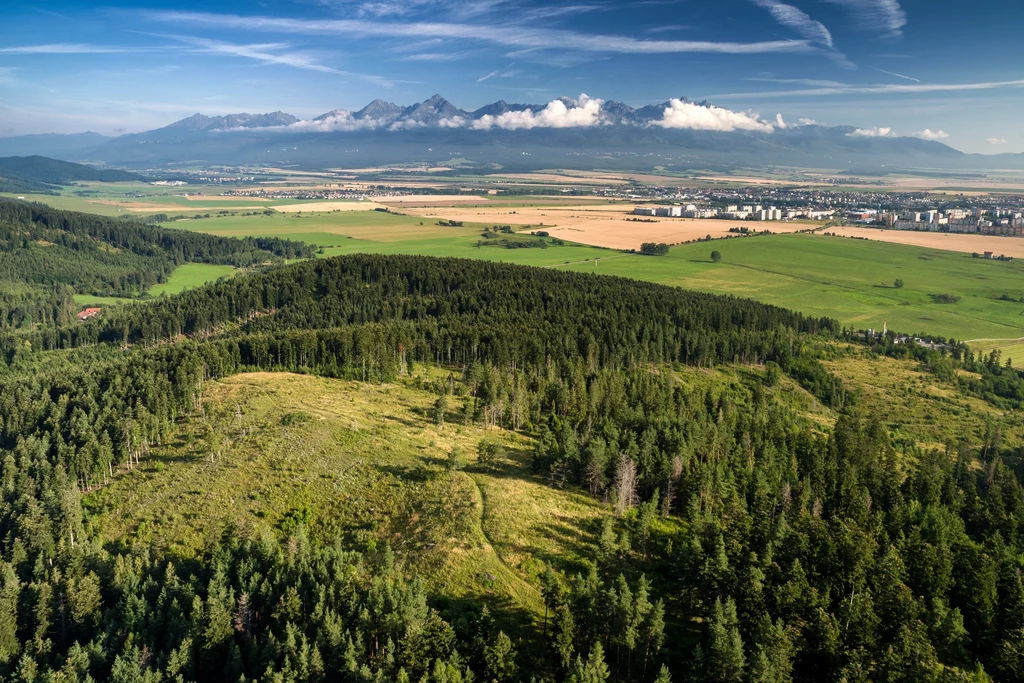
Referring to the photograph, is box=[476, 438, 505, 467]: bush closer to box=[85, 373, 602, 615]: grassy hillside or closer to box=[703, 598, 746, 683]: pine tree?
box=[85, 373, 602, 615]: grassy hillside

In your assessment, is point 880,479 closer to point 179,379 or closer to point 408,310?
point 179,379

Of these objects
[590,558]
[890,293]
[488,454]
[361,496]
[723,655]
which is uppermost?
[890,293]

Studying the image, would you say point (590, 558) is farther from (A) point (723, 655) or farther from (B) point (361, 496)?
(B) point (361, 496)

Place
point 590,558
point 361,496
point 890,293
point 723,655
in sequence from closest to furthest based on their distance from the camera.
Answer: point 723,655 → point 590,558 → point 361,496 → point 890,293

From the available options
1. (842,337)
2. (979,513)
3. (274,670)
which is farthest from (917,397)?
(274,670)

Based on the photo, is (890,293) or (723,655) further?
(890,293)

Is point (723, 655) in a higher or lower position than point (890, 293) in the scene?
lower

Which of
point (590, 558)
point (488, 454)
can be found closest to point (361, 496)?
point (488, 454)

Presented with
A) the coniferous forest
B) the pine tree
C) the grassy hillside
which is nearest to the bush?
the grassy hillside
